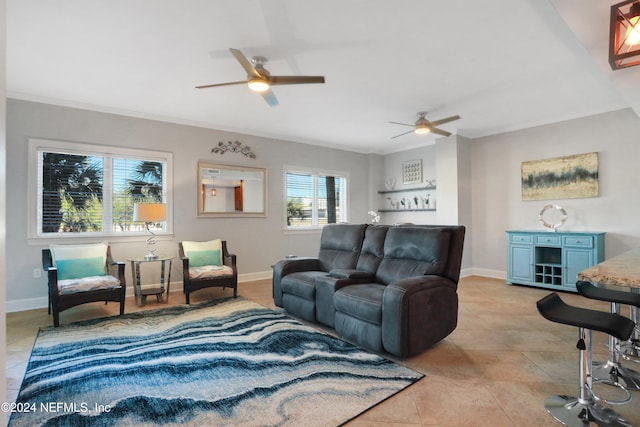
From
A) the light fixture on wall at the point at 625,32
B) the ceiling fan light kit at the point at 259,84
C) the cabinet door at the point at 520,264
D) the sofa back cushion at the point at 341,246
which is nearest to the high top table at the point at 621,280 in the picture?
the light fixture on wall at the point at 625,32

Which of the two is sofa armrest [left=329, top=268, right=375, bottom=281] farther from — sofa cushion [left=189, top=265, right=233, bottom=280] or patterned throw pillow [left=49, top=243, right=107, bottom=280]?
patterned throw pillow [left=49, top=243, right=107, bottom=280]

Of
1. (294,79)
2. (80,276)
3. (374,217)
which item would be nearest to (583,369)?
(294,79)

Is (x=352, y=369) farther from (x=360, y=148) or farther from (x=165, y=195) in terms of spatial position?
(x=360, y=148)

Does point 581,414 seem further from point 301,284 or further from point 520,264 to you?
point 520,264

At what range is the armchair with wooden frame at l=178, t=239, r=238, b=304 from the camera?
4.21m

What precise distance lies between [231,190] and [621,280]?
5.13 meters

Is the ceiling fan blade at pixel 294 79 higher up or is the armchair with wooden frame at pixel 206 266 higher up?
the ceiling fan blade at pixel 294 79

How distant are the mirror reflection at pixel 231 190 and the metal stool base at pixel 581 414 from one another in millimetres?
4830

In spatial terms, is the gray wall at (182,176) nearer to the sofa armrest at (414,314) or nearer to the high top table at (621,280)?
the sofa armrest at (414,314)

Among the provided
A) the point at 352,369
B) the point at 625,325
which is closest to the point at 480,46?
the point at 625,325

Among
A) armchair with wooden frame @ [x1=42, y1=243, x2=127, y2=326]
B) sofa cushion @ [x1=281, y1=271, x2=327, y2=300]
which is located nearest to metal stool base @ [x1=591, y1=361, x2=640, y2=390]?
sofa cushion @ [x1=281, y1=271, x2=327, y2=300]

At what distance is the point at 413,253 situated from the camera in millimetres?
3121

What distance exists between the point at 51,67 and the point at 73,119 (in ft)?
3.67

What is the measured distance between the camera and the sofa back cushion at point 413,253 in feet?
9.61
